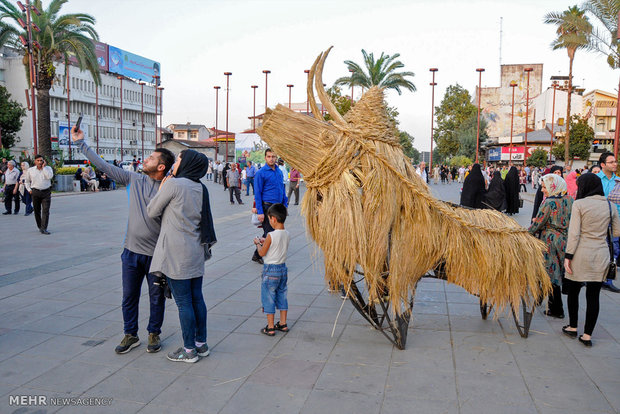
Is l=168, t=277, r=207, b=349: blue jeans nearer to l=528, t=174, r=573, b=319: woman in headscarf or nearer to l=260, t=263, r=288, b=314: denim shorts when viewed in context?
l=260, t=263, r=288, b=314: denim shorts

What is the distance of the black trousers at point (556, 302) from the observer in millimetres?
5137

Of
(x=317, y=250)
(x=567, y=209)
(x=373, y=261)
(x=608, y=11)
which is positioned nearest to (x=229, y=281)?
(x=317, y=250)

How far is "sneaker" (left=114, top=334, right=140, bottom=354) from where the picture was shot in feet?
13.1

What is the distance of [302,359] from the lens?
13.0 feet

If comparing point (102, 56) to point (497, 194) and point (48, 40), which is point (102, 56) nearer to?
point (48, 40)

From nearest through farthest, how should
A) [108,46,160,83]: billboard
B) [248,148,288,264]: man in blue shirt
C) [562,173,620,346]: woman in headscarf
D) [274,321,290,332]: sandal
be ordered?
[562,173,620,346]: woman in headscarf, [274,321,290,332]: sandal, [248,148,288,264]: man in blue shirt, [108,46,160,83]: billboard

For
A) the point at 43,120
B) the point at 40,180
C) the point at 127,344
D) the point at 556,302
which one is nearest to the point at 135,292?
the point at 127,344

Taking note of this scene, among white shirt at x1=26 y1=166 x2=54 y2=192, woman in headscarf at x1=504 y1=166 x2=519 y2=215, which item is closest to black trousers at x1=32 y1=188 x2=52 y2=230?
white shirt at x1=26 y1=166 x2=54 y2=192

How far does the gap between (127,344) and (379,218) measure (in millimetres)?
2370

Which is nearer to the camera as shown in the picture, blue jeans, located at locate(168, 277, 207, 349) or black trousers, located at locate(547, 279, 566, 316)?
blue jeans, located at locate(168, 277, 207, 349)

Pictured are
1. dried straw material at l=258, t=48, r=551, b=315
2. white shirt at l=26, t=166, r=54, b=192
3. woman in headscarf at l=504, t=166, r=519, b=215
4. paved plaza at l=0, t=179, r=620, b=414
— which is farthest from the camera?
woman in headscarf at l=504, t=166, r=519, b=215

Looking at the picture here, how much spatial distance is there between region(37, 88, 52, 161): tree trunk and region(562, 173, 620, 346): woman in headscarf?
2321 cm

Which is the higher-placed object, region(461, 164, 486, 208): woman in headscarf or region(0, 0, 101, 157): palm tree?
region(0, 0, 101, 157): palm tree

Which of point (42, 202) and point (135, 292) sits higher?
point (42, 202)
